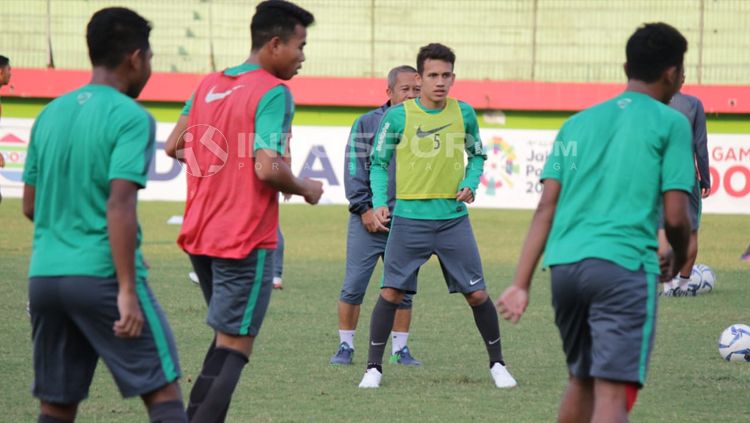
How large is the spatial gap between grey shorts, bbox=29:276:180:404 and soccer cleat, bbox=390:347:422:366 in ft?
13.2

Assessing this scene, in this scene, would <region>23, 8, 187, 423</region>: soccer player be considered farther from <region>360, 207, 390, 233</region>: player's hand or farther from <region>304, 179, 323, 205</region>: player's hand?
<region>360, 207, 390, 233</region>: player's hand

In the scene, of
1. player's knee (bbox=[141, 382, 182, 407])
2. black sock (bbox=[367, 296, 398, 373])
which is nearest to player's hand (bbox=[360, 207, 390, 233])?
black sock (bbox=[367, 296, 398, 373])

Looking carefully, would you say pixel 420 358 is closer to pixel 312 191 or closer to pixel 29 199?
pixel 312 191

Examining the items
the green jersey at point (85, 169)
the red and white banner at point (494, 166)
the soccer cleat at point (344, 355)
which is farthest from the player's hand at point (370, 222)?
the red and white banner at point (494, 166)

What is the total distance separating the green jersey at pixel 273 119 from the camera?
5105mm

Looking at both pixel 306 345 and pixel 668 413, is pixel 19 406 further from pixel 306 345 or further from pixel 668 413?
pixel 668 413

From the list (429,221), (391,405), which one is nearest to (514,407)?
(391,405)

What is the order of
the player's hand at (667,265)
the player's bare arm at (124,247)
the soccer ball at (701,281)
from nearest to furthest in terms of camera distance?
1. the player's bare arm at (124,247)
2. the player's hand at (667,265)
3. the soccer ball at (701,281)

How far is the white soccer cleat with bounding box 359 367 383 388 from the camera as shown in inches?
287

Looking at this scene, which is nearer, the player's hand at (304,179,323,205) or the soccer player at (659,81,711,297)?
the player's hand at (304,179,323,205)

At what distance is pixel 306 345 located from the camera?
8.90m

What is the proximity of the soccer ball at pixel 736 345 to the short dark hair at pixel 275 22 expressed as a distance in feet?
14.7

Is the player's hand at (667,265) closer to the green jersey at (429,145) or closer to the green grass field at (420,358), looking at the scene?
the green grass field at (420,358)

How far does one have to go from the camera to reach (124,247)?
4.12 m
